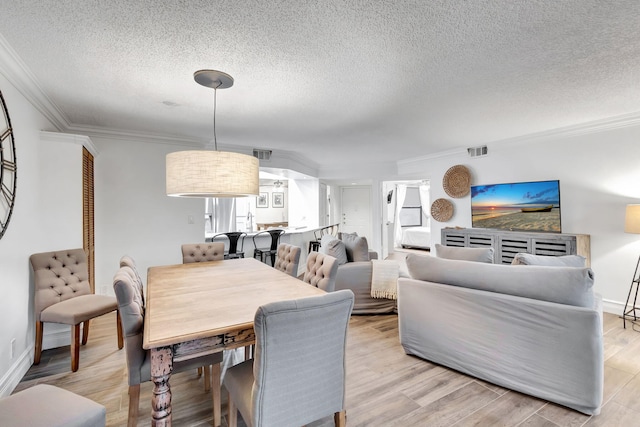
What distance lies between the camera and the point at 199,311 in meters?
1.65

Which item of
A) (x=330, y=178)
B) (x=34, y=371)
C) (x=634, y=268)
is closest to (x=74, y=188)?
(x=34, y=371)

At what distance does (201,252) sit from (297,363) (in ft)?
8.24

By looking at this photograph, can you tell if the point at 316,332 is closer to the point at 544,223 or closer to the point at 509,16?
the point at 509,16

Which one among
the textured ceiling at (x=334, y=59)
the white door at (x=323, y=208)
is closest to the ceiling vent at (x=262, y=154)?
the textured ceiling at (x=334, y=59)

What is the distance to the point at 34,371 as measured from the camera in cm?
243

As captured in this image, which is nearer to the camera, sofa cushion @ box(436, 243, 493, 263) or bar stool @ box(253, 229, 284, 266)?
sofa cushion @ box(436, 243, 493, 263)

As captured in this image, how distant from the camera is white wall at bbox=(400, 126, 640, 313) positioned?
3.65 m

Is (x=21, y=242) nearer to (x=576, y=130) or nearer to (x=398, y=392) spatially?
(x=398, y=392)

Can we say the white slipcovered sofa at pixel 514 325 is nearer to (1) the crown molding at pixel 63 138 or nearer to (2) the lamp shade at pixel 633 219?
(2) the lamp shade at pixel 633 219

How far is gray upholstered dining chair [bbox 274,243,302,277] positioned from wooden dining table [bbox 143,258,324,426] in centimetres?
26

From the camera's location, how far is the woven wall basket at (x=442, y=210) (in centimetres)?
562

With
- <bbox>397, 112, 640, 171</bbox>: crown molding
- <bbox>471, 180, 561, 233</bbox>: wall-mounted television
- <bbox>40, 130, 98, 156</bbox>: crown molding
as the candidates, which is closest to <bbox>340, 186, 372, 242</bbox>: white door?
<bbox>397, 112, 640, 171</bbox>: crown molding

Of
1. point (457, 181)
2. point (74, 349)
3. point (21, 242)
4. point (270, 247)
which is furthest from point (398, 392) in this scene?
point (457, 181)

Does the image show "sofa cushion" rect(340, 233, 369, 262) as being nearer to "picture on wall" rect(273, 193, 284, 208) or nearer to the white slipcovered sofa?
the white slipcovered sofa
